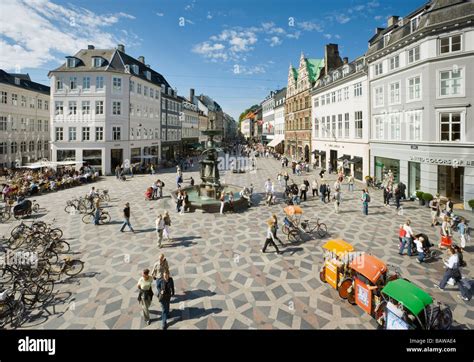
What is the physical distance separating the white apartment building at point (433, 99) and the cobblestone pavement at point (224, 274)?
478 cm

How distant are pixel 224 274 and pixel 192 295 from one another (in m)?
1.79

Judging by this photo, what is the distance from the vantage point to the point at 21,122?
4428 cm

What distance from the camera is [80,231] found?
1519cm

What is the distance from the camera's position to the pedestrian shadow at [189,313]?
7754mm

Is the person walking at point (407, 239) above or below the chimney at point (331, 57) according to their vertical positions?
below

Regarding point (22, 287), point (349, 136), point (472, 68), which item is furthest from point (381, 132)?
point (22, 287)

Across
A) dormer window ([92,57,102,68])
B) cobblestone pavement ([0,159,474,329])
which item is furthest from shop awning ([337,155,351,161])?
dormer window ([92,57,102,68])

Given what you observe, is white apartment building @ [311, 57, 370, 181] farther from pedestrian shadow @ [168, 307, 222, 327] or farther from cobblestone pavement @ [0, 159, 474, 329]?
pedestrian shadow @ [168, 307, 222, 327]

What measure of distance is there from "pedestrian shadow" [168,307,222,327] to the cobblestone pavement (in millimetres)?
31

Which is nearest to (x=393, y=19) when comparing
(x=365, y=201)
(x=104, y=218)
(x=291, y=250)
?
(x=365, y=201)

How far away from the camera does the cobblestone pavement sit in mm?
7691

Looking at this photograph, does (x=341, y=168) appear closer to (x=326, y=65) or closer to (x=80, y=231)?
(x=326, y=65)

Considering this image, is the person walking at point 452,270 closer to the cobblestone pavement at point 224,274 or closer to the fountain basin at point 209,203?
the cobblestone pavement at point 224,274

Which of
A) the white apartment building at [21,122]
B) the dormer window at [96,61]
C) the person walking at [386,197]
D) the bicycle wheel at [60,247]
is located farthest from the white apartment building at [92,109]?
the person walking at [386,197]
